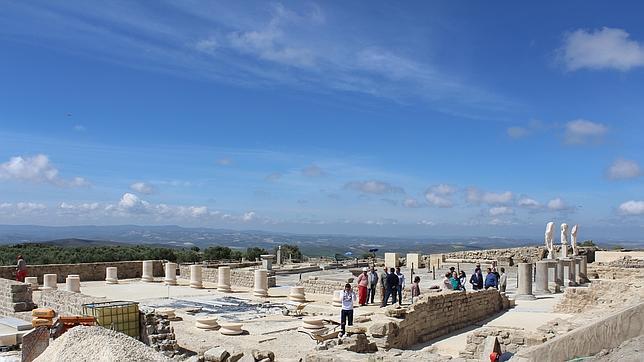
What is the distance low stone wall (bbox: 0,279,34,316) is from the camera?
59.8 feet

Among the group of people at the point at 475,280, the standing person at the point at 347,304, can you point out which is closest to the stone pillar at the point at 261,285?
the group of people at the point at 475,280

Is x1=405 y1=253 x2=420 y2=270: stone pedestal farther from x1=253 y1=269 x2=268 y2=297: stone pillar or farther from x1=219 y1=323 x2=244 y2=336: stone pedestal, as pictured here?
x1=219 y1=323 x2=244 y2=336: stone pedestal

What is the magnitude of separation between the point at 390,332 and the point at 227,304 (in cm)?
1038

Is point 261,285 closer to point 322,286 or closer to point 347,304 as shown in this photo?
point 322,286

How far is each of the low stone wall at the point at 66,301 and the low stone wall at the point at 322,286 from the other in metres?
10.0

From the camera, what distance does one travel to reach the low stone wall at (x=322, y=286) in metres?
23.2

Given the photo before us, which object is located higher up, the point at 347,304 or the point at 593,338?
the point at 593,338

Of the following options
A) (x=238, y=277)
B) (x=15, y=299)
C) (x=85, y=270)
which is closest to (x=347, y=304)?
(x=15, y=299)

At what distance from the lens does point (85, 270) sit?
2977 centimetres

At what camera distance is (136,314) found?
13.4 m

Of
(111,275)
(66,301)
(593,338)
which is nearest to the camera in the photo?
(593,338)

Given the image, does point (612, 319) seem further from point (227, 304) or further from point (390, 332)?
point (227, 304)

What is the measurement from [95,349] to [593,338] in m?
8.03

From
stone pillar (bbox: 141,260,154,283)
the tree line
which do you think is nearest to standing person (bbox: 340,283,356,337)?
stone pillar (bbox: 141,260,154,283)
